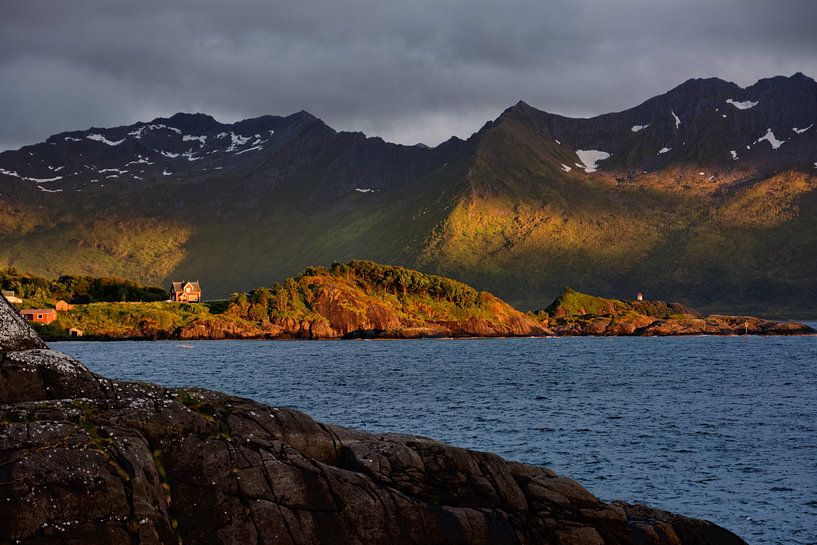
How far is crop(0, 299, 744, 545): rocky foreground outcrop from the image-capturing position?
18953mm

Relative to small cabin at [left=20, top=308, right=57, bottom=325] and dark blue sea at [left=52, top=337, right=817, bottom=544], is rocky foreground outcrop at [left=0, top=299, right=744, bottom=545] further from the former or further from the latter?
small cabin at [left=20, top=308, right=57, bottom=325]

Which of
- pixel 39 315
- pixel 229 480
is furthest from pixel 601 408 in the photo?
pixel 39 315

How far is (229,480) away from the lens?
21141 mm

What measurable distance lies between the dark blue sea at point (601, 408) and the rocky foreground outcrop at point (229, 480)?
11872mm

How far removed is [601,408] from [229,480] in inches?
2197

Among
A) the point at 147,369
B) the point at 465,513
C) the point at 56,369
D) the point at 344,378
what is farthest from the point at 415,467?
the point at 147,369

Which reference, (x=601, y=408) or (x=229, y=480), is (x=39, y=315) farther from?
(x=229, y=480)

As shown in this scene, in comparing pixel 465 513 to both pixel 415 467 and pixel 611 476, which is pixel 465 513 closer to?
pixel 415 467

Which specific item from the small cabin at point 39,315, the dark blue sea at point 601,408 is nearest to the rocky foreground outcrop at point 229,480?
the dark blue sea at point 601,408

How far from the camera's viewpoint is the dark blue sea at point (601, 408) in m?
40.2

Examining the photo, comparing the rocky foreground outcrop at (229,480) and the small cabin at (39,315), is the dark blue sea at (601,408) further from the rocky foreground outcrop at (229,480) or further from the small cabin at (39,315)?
the small cabin at (39,315)

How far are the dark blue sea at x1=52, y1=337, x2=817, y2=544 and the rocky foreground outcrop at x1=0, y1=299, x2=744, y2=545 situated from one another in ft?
39.0

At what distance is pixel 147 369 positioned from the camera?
110m

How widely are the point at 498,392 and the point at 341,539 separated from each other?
6548cm
